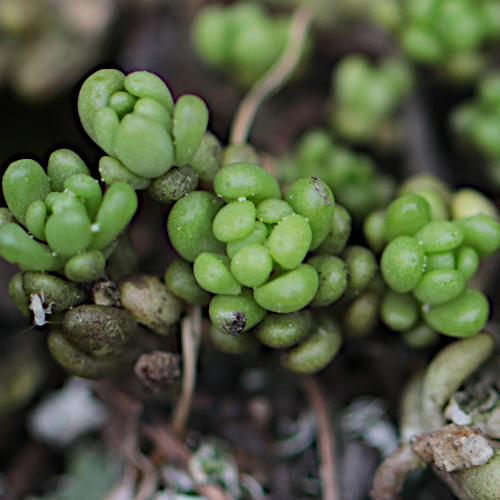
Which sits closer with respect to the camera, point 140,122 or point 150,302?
point 140,122

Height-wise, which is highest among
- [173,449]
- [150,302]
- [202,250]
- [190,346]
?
[202,250]

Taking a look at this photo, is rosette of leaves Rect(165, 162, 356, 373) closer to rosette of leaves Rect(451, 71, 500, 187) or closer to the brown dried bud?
the brown dried bud

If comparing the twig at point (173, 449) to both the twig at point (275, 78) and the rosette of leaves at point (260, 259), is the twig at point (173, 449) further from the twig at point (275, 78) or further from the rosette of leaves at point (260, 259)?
the twig at point (275, 78)

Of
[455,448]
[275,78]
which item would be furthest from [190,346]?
[275,78]

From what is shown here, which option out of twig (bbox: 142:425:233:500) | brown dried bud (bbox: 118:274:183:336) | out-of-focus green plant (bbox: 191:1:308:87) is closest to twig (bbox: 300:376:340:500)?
twig (bbox: 142:425:233:500)

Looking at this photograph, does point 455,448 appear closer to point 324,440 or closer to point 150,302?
point 324,440

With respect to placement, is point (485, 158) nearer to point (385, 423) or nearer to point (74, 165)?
point (385, 423)

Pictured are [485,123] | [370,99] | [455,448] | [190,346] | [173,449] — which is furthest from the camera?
[370,99]

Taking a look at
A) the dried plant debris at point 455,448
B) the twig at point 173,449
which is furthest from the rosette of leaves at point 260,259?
the twig at point 173,449
